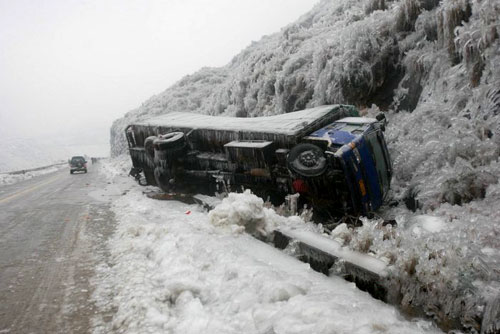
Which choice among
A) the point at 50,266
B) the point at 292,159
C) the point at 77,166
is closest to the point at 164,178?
the point at 292,159

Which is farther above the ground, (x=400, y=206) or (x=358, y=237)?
(x=358, y=237)

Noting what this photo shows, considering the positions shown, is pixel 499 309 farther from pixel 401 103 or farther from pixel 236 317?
pixel 401 103

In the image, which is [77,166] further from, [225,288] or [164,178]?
[225,288]

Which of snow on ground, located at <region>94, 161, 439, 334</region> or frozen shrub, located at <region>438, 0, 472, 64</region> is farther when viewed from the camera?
frozen shrub, located at <region>438, 0, 472, 64</region>

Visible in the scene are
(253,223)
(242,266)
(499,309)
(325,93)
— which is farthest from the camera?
(325,93)

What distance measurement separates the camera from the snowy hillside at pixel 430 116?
274cm

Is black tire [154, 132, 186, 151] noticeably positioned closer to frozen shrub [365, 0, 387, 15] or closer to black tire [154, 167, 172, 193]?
black tire [154, 167, 172, 193]

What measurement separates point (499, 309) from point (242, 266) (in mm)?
2191

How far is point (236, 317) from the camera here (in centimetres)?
273

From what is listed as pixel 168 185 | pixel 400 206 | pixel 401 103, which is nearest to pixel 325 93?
pixel 401 103

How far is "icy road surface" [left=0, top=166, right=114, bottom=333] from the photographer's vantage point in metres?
3.36

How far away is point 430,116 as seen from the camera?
733 centimetres

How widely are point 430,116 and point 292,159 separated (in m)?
3.54

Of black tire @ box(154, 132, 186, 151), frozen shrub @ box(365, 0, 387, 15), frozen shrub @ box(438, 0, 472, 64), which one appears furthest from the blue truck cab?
frozen shrub @ box(365, 0, 387, 15)
